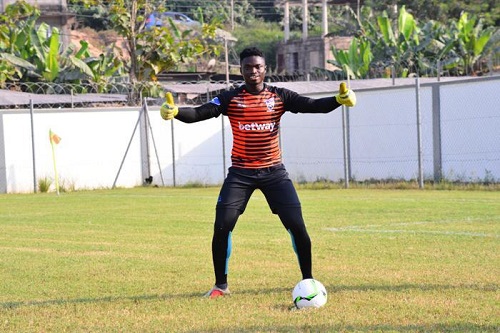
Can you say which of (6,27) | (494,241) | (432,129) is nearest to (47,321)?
(494,241)

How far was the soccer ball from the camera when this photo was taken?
26.7 feet

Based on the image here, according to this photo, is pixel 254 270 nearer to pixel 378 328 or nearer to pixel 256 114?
pixel 256 114

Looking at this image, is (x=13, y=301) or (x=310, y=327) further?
(x=13, y=301)

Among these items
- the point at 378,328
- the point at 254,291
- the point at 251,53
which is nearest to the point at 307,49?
the point at 254,291

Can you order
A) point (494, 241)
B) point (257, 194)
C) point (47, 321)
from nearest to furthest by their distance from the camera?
point (47, 321), point (494, 241), point (257, 194)

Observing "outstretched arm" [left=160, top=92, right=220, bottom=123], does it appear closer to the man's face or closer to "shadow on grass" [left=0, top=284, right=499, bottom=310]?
the man's face

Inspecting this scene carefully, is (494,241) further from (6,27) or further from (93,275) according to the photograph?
(6,27)

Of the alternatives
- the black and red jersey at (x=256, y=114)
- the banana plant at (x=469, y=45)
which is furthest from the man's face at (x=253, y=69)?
the banana plant at (x=469, y=45)

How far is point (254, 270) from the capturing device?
10.7m

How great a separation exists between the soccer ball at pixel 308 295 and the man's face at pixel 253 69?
69.0 inches

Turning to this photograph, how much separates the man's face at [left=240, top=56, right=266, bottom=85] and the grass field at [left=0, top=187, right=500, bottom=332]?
1796mm

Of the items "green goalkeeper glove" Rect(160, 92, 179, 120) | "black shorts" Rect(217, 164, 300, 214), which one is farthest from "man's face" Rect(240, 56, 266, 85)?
"black shorts" Rect(217, 164, 300, 214)

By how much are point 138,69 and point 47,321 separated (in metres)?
32.4

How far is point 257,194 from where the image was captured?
24.9 m
